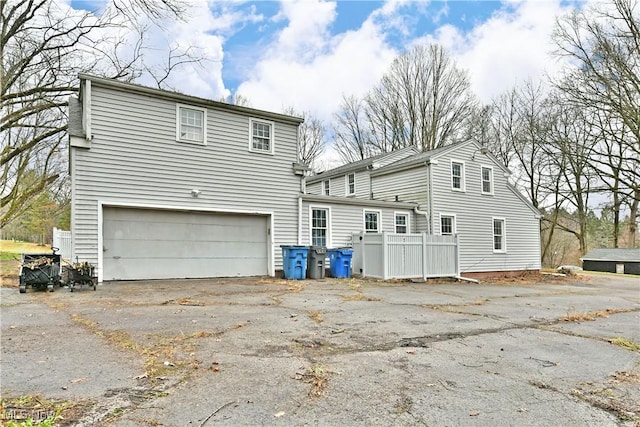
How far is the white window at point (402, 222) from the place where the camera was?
16.6 meters

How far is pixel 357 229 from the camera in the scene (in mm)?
15156

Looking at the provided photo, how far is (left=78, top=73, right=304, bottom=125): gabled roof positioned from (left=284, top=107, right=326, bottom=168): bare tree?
59.7 feet

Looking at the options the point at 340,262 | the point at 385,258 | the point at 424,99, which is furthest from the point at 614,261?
the point at 340,262

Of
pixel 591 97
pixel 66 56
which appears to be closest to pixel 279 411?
pixel 66 56

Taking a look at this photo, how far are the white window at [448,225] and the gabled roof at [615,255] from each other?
12762 mm

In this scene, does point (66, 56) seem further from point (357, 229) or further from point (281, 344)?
point (281, 344)

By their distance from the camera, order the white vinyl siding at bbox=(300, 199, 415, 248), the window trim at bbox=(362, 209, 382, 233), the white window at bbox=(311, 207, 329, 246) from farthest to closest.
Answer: the window trim at bbox=(362, 209, 382, 233) < the white window at bbox=(311, 207, 329, 246) < the white vinyl siding at bbox=(300, 199, 415, 248)

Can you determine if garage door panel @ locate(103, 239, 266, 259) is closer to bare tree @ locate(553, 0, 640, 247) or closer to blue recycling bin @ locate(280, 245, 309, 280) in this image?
blue recycling bin @ locate(280, 245, 309, 280)

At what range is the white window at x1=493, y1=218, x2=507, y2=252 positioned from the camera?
61.4 feet

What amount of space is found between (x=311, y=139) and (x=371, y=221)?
57.7ft

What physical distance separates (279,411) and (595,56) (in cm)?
2195

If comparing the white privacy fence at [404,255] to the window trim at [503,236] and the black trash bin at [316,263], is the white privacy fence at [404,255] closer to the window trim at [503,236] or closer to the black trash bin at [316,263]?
the black trash bin at [316,263]

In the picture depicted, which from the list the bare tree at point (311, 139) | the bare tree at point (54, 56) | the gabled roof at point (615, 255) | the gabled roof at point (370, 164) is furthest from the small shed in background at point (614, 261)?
the bare tree at point (54, 56)

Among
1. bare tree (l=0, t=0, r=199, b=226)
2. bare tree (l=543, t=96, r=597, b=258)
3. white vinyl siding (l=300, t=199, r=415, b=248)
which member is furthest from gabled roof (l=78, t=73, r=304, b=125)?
bare tree (l=543, t=96, r=597, b=258)
